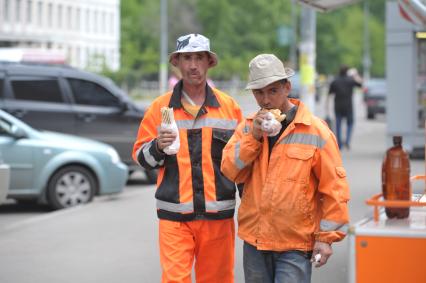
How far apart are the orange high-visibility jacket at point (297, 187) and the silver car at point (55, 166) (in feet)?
25.7

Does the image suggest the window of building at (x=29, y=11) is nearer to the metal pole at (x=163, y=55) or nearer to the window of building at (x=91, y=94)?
the metal pole at (x=163, y=55)

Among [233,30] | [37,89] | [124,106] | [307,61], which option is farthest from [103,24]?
[233,30]

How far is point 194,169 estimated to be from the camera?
5.54 meters

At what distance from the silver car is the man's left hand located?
26.2ft

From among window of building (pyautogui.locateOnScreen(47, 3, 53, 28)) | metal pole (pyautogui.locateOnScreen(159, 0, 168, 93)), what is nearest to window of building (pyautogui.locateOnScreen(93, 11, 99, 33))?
window of building (pyautogui.locateOnScreen(47, 3, 53, 28))

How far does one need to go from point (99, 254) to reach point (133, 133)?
6345 millimetres

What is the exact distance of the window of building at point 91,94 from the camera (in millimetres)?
15547

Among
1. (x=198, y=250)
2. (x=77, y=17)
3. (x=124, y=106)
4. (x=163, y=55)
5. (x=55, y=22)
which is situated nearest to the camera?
(x=198, y=250)

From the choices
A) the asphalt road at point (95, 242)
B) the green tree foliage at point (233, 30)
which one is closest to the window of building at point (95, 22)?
the green tree foliage at point (233, 30)

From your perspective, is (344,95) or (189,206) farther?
(344,95)

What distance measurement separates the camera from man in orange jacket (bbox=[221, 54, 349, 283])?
479cm

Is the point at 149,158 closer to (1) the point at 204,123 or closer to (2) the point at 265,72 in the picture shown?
(1) the point at 204,123

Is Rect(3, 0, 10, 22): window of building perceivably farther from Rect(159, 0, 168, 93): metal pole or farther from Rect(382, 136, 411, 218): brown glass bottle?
Rect(382, 136, 411, 218): brown glass bottle

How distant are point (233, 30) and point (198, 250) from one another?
9435 cm
